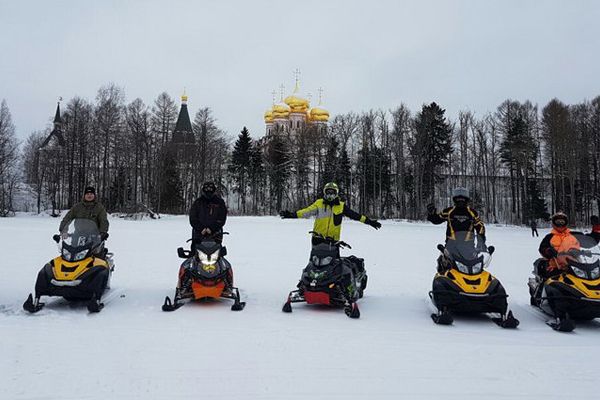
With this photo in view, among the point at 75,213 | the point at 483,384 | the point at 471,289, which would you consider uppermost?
the point at 75,213

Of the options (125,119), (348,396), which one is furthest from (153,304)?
(125,119)

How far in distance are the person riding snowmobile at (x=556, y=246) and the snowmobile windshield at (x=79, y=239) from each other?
24.2 feet

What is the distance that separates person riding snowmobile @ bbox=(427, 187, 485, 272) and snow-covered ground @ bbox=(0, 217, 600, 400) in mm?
1314

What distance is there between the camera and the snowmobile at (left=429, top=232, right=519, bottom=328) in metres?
6.43

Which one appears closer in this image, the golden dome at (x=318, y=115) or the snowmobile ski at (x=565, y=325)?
the snowmobile ski at (x=565, y=325)

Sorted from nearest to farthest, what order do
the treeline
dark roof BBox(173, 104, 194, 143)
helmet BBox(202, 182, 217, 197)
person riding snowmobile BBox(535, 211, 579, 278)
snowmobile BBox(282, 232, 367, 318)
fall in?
person riding snowmobile BBox(535, 211, 579, 278)
snowmobile BBox(282, 232, 367, 318)
helmet BBox(202, 182, 217, 197)
the treeline
dark roof BBox(173, 104, 194, 143)

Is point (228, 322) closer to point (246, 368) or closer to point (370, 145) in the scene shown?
point (246, 368)

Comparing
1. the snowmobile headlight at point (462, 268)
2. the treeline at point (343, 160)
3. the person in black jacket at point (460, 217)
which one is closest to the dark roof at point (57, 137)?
the treeline at point (343, 160)

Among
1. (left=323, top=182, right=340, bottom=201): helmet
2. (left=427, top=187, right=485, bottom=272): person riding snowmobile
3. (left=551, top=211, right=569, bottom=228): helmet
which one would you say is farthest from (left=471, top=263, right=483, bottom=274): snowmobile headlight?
(left=323, top=182, right=340, bottom=201): helmet

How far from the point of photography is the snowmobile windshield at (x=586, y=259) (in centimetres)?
645

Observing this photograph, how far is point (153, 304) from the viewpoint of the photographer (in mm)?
7613

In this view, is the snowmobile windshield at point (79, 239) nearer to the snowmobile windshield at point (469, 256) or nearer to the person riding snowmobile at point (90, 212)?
the person riding snowmobile at point (90, 212)

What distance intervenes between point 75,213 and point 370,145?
46051 mm

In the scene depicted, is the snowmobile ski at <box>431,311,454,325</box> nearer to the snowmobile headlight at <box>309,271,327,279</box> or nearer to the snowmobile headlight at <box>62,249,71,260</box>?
the snowmobile headlight at <box>309,271,327,279</box>
